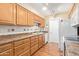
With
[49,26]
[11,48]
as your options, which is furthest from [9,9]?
[49,26]

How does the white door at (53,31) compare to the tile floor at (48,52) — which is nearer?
the tile floor at (48,52)

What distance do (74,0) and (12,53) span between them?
1.78m

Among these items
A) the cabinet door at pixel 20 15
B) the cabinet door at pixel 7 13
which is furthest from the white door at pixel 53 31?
the cabinet door at pixel 7 13

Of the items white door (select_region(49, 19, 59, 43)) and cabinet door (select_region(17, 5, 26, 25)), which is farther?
white door (select_region(49, 19, 59, 43))

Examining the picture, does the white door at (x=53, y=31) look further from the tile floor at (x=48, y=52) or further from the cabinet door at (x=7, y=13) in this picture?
the cabinet door at (x=7, y=13)

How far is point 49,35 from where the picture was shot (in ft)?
27.7

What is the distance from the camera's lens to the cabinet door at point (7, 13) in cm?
259

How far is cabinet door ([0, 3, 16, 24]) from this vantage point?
2585 mm

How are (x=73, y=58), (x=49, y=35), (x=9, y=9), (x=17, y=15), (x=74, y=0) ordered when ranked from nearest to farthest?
(x=73, y=58)
(x=74, y=0)
(x=9, y=9)
(x=17, y=15)
(x=49, y=35)

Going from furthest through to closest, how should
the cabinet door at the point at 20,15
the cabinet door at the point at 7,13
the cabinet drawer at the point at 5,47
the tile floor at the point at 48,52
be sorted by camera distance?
the tile floor at the point at 48,52 < the cabinet door at the point at 20,15 < the cabinet door at the point at 7,13 < the cabinet drawer at the point at 5,47

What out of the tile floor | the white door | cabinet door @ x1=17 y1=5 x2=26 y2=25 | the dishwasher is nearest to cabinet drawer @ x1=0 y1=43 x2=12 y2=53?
the dishwasher

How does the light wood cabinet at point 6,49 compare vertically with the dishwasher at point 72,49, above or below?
below

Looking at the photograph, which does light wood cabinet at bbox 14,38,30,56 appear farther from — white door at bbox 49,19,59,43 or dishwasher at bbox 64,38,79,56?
white door at bbox 49,19,59,43

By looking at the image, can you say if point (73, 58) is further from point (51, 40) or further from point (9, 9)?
point (51, 40)
